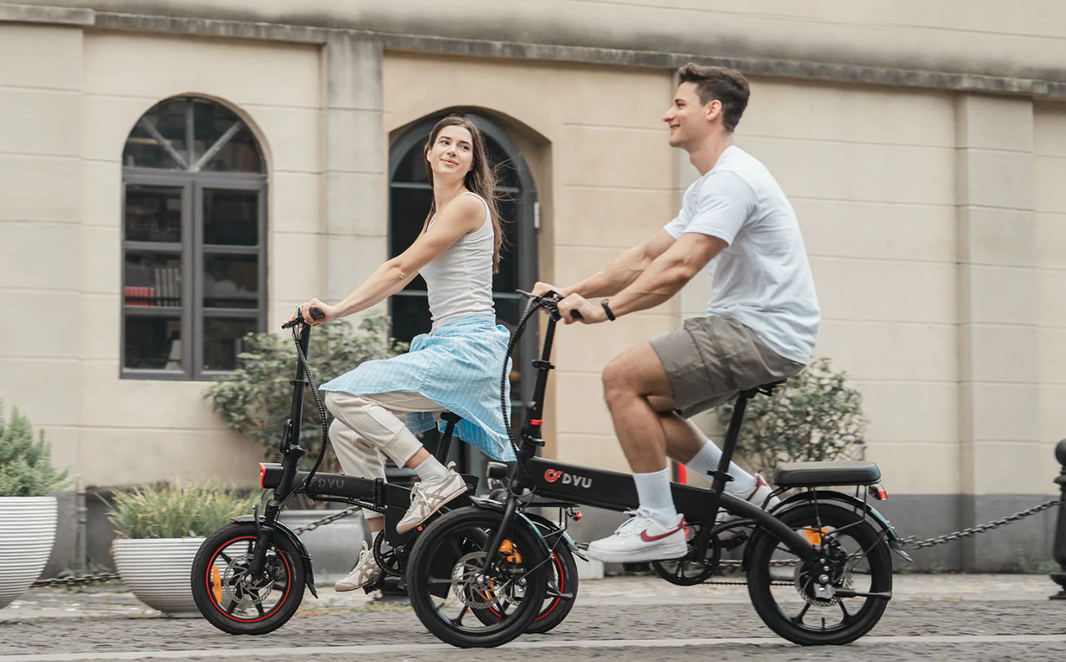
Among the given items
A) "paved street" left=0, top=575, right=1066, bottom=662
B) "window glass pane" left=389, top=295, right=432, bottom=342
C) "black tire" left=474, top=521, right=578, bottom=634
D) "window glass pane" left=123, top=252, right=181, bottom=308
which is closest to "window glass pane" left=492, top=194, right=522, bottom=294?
"window glass pane" left=389, top=295, right=432, bottom=342

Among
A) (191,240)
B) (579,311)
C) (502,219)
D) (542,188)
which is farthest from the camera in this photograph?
(542,188)

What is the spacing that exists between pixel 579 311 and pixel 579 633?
5.63ft

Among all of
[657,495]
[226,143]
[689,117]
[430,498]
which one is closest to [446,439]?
[430,498]

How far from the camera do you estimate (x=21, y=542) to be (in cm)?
687

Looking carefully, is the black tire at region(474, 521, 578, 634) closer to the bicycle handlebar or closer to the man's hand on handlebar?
the man's hand on handlebar

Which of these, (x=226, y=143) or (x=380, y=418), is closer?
(x=380, y=418)

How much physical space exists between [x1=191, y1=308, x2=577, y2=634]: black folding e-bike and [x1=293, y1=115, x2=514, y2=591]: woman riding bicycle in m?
0.09

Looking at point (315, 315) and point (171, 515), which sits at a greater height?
point (315, 315)

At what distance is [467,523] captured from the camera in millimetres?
5434

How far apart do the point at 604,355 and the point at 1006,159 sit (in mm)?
3669

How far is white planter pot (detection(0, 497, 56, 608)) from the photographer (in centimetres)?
682

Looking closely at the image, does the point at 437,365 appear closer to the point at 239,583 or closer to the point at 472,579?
the point at 472,579

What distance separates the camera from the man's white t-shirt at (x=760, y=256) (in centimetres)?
542

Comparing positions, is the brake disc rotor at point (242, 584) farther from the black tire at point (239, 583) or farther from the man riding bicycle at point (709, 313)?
the man riding bicycle at point (709, 313)
